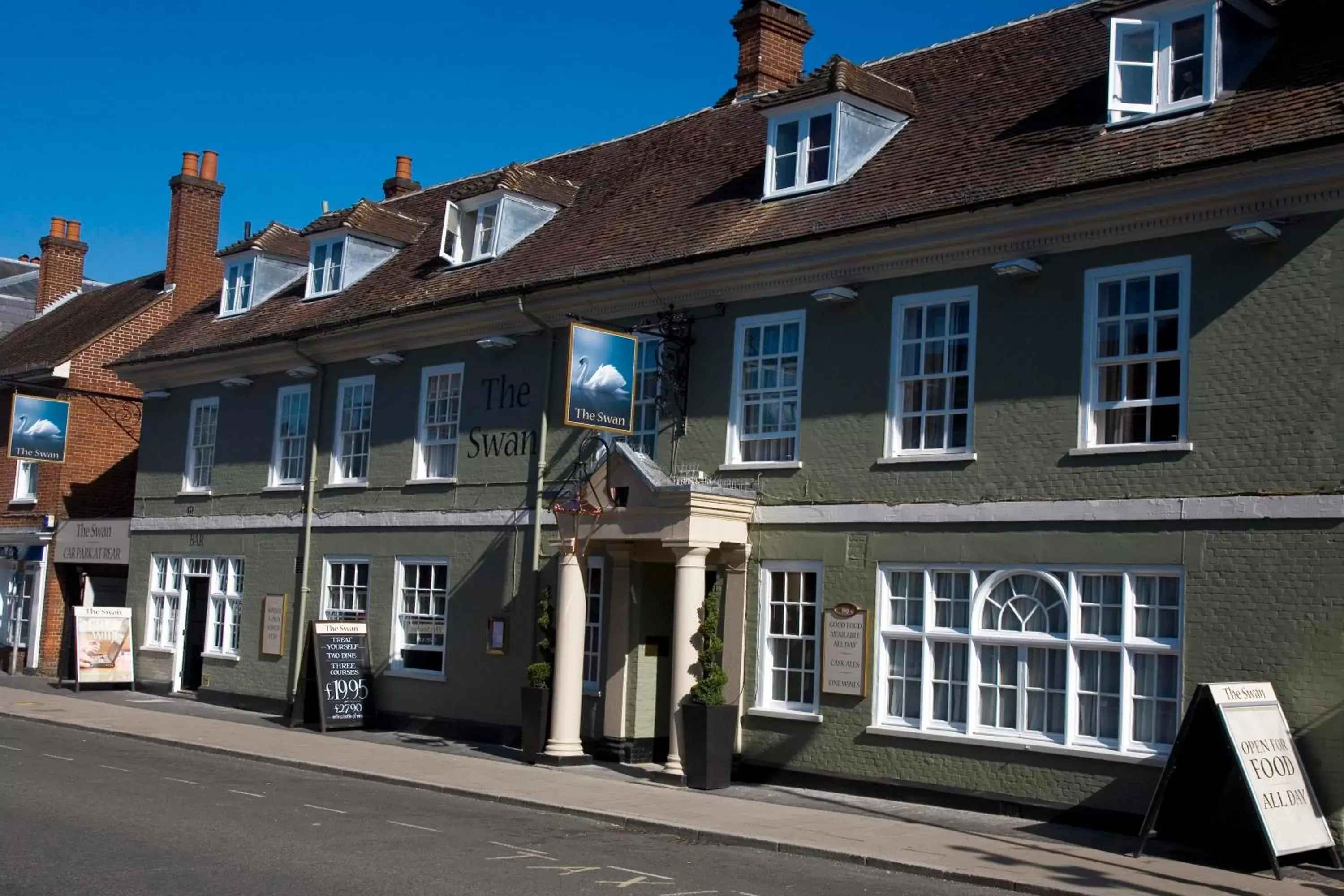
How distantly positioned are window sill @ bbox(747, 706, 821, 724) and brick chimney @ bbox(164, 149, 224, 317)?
19401 millimetres

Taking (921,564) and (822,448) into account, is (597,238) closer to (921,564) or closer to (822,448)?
(822,448)

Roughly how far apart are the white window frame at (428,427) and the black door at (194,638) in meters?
6.97

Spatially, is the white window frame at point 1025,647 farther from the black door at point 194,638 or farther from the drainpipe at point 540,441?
the black door at point 194,638

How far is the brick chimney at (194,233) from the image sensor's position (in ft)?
104

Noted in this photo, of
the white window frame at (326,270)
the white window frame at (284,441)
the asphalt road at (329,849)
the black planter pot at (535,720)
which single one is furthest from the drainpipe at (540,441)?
the white window frame at (326,270)

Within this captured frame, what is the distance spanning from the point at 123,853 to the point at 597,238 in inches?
477

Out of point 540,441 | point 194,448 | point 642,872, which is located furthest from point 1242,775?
point 194,448

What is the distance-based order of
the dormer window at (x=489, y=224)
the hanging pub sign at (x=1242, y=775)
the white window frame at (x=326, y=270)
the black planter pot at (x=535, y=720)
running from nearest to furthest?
the hanging pub sign at (x=1242, y=775)
the black planter pot at (x=535, y=720)
the dormer window at (x=489, y=224)
the white window frame at (x=326, y=270)

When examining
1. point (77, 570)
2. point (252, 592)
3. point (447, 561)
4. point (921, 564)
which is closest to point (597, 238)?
point (447, 561)

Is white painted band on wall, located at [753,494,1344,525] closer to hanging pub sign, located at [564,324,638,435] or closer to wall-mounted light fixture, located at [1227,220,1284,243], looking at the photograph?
hanging pub sign, located at [564,324,638,435]

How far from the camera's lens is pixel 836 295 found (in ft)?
54.5

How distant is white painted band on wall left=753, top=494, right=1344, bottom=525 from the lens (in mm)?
13031

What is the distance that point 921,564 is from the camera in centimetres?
1575

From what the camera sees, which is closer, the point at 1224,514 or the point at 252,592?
the point at 1224,514
